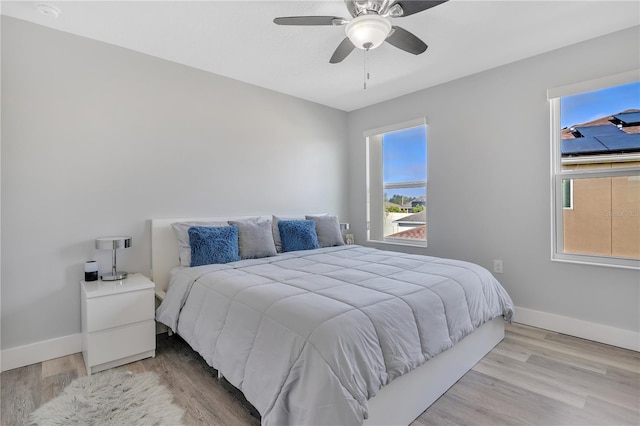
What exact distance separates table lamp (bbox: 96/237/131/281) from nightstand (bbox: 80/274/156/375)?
0.06 m

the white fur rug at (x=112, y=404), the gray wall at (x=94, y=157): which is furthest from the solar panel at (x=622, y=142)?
the white fur rug at (x=112, y=404)

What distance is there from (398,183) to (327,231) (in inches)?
52.5

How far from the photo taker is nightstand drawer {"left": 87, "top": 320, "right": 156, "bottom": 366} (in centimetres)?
209

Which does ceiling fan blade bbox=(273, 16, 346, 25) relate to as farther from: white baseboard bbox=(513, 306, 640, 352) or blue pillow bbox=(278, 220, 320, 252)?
white baseboard bbox=(513, 306, 640, 352)

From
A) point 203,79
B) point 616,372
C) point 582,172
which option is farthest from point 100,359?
point 582,172

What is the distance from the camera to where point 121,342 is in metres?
2.19

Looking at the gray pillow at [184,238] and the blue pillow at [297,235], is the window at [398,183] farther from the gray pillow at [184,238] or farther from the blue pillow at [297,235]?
the gray pillow at [184,238]

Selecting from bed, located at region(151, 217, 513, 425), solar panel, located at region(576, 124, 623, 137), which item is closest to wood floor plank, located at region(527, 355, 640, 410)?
bed, located at region(151, 217, 513, 425)

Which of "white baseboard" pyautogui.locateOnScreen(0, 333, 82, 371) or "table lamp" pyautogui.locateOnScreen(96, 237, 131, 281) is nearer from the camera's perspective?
"white baseboard" pyautogui.locateOnScreen(0, 333, 82, 371)

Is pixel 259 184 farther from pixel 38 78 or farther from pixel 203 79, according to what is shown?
pixel 38 78

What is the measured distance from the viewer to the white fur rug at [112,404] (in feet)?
5.36

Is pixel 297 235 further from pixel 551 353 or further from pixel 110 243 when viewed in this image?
pixel 551 353

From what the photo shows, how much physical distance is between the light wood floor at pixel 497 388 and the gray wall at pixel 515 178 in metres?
0.47

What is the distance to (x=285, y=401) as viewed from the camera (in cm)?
130
